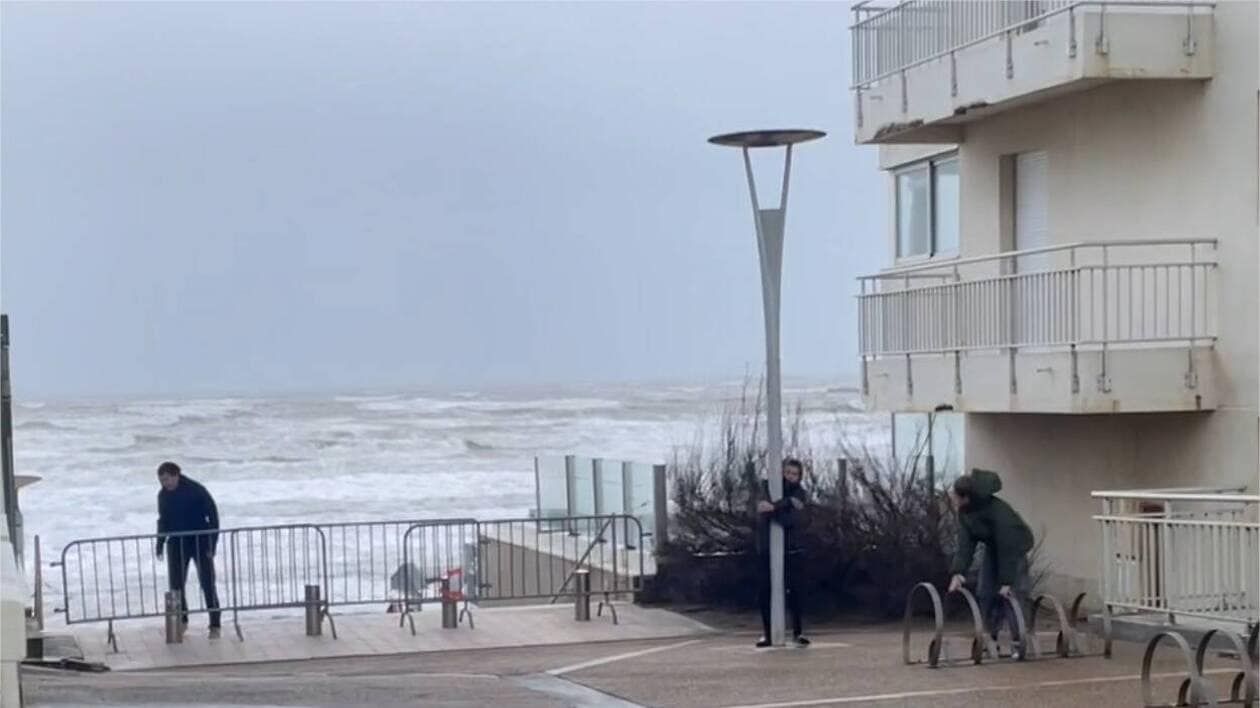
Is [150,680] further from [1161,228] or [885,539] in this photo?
[1161,228]

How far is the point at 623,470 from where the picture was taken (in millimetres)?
25016

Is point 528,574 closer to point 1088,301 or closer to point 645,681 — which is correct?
point 1088,301

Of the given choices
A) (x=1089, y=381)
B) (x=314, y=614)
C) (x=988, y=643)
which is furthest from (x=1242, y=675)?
(x=314, y=614)

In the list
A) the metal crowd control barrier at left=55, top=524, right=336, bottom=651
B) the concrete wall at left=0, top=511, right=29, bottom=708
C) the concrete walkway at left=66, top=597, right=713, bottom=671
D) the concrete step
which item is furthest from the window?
the concrete wall at left=0, top=511, right=29, bottom=708

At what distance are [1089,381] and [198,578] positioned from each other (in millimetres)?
8840

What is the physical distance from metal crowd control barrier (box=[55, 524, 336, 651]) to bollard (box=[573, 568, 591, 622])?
2.55m

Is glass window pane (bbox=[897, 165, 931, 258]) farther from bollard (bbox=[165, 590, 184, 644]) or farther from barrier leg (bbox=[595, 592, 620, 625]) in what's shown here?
bollard (bbox=[165, 590, 184, 644])

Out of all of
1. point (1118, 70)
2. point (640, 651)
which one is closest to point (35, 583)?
point (640, 651)

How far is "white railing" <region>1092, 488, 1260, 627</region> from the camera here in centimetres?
1526

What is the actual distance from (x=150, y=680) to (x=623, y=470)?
9.36 m

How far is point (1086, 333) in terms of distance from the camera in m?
19.1

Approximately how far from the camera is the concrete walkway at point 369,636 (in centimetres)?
1892

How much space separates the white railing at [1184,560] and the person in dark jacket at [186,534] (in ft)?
28.0

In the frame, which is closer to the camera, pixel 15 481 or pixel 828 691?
pixel 828 691
